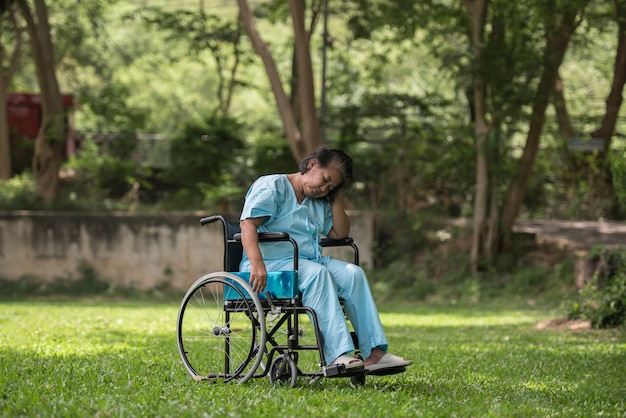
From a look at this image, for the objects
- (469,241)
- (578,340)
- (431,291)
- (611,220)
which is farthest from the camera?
(611,220)

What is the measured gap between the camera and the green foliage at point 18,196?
19375 millimetres

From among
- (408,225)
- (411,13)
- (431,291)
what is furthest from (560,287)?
(411,13)

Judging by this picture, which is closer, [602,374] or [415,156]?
[602,374]

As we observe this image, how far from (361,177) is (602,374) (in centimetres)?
1386

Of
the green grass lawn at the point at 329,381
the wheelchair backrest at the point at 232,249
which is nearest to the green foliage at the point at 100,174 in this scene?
the green grass lawn at the point at 329,381

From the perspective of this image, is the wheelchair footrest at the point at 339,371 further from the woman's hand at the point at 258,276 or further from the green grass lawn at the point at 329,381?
the woman's hand at the point at 258,276

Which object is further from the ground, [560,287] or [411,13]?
[411,13]

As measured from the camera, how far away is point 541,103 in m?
16.8

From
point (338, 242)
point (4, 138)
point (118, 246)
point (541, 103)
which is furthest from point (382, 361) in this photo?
point (4, 138)

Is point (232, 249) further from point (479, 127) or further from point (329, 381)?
point (479, 127)

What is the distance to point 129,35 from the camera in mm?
41406

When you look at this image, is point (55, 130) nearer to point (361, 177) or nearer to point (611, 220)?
point (361, 177)

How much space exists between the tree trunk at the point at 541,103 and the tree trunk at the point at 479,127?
426 mm

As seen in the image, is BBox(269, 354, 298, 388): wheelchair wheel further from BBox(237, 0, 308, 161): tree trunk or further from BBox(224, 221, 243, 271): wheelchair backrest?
BBox(237, 0, 308, 161): tree trunk
